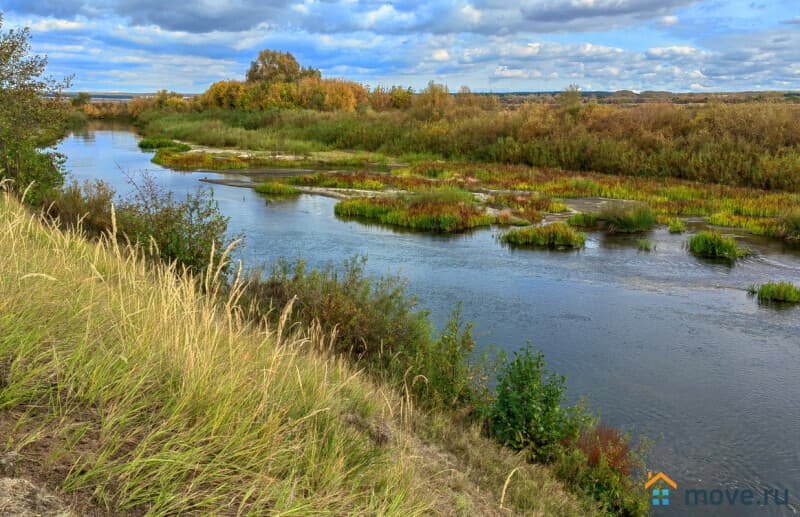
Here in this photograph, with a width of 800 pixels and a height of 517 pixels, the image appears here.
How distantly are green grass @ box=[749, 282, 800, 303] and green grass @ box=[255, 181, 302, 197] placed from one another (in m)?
16.8

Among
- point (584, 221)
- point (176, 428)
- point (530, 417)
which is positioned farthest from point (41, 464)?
point (584, 221)

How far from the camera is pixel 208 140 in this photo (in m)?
46.6

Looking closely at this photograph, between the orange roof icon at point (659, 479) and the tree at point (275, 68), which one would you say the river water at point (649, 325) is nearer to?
the orange roof icon at point (659, 479)

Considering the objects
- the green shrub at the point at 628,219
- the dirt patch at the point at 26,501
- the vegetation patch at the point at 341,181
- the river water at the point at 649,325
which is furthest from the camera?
the vegetation patch at the point at 341,181

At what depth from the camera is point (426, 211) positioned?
19.2 meters

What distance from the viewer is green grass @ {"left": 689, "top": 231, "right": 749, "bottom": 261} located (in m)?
14.7

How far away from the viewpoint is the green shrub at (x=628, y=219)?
58.3 ft

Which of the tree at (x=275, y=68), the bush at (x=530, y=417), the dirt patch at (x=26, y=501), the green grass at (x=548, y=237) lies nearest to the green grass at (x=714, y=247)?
the green grass at (x=548, y=237)

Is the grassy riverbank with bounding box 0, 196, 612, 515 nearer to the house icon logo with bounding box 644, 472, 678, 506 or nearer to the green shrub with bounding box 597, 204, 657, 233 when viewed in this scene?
the house icon logo with bounding box 644, 472, 678, 506

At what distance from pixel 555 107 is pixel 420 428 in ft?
110

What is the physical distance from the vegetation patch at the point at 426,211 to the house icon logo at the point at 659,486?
12455 mm

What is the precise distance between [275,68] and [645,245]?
6670 centimetres

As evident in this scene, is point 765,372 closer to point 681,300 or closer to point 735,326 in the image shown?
point 735,326

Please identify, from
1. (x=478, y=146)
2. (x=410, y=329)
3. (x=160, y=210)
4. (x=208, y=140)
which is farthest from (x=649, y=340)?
(x=208, y=140)
